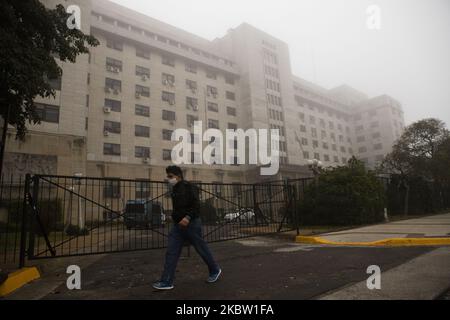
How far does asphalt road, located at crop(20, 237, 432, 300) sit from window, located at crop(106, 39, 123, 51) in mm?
34404

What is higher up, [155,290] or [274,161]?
[274,161]

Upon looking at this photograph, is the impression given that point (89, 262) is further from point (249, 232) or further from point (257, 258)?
point (249, 232)

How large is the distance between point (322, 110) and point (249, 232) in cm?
5734

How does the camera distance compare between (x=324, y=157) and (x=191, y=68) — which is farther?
(x=324, y=157)

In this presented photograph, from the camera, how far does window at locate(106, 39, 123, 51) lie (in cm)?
3502

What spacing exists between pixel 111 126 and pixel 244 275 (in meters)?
31.5

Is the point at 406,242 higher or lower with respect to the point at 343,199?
lower

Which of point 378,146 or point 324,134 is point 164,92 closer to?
point 324,134

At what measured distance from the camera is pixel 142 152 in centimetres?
3422

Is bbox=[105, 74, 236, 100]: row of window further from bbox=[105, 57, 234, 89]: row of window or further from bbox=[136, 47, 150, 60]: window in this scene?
bbox=[136, 47, 150, 60]: window

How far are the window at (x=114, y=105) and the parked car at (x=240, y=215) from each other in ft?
85.9

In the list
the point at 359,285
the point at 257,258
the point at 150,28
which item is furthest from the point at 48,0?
the point at 359,285

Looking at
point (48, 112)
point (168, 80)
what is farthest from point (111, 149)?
point (168, 80)
